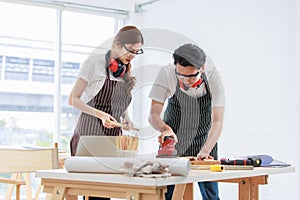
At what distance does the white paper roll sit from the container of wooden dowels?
0.04 meters

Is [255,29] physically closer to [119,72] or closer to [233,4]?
[233,4]

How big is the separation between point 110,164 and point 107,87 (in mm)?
337

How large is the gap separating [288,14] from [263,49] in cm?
32

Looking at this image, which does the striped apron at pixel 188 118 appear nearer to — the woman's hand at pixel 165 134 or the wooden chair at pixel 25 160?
the woman's hand at pixel 165 134

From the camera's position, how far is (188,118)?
6.54ft

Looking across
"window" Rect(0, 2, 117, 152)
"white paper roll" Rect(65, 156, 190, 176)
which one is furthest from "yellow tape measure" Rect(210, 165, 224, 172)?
"window" Rect(0, 2, 117, 152)

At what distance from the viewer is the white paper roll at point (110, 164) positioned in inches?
60.1

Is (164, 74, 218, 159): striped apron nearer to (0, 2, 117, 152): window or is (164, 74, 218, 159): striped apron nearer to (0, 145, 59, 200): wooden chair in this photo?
(0, 145, 59, 200): wooden chair

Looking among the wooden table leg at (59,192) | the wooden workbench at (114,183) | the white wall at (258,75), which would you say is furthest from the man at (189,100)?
the white wall at (258,75)

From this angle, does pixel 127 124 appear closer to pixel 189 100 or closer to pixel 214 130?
pixel 189 100

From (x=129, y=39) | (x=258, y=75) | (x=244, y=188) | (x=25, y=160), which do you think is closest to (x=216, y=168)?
(x=129, y=39)

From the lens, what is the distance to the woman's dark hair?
1.56 meters

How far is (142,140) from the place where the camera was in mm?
1615

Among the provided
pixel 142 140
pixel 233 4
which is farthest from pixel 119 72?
pixel 233 4
